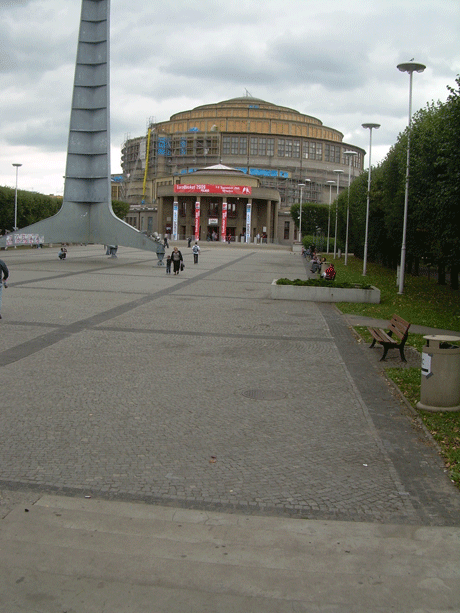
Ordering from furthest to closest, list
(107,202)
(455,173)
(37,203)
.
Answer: (37,203), (107,202), (455,173)

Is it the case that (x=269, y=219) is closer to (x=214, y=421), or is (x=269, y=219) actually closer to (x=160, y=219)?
(x=160, y=219)

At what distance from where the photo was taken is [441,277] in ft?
117

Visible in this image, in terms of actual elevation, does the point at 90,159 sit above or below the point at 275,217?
below

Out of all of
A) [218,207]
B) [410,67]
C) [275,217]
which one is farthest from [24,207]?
[410,67]

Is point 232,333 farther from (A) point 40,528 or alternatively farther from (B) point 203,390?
(A) point 40,528

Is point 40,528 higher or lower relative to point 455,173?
lower

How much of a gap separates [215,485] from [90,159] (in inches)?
1438

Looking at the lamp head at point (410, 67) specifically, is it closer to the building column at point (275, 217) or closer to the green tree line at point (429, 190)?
the green tree line at point (429, 190)

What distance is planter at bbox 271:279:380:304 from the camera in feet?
72.5

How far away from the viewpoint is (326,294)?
22.2 m

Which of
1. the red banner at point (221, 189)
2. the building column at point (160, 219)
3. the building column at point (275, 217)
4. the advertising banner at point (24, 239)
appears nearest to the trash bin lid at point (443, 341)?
the advertising banner at point (24, 239)

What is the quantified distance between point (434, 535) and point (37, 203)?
7245cm

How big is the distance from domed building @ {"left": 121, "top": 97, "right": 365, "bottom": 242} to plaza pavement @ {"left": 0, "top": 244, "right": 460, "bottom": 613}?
343ft

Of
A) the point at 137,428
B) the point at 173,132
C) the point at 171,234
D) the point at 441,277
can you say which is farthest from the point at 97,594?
the point at 173,132
